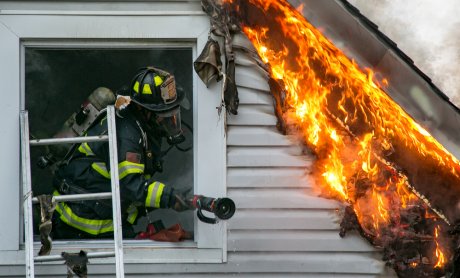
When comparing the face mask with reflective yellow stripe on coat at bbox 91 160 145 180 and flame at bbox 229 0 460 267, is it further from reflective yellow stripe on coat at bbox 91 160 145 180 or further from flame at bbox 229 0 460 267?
flame at bbox 229 0 460 267

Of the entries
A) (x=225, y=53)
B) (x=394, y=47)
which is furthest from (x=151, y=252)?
(x=394, y=47)

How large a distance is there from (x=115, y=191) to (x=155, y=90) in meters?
0.93

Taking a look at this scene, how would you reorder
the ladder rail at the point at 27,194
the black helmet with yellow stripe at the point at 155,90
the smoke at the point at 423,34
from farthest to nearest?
the smoke at the point at 423,34, the black helmet with yellow stripe at the point at 155,90, the ladder rail at the point at 27,194

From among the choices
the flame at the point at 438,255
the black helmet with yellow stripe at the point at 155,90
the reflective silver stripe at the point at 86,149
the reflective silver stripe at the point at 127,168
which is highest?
the black helmet with yellow stripe at the point at 155,90

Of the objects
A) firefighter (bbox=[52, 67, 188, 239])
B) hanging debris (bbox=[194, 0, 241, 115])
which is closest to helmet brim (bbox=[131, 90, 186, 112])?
firefighter (bbox=[52, 67, 188, 239])

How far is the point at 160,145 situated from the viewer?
25.0 ft

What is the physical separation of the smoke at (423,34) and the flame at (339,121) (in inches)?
178

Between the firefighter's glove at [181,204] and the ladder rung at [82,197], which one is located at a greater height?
the ladder rung at [82,197]

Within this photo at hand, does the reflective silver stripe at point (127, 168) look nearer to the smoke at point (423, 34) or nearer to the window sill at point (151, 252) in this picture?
the window sill at point (151, 252)

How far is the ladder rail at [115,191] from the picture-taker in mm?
6504

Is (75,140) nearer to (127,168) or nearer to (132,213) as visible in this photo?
(127,168)

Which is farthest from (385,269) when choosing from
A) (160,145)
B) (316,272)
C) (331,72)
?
(160,145)

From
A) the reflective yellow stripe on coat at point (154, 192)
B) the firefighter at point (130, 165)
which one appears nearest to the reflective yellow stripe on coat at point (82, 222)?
the firefighter at point (130, 165)

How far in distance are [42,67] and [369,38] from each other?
103 inches
